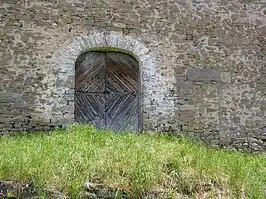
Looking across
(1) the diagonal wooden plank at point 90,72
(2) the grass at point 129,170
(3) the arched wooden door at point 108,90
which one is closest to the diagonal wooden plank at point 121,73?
(3) the arched wooden door at point 108,90

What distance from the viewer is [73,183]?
427cm

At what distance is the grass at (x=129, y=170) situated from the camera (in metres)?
4.42

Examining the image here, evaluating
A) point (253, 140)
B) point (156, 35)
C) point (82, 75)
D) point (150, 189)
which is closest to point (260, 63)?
point (253, 140)

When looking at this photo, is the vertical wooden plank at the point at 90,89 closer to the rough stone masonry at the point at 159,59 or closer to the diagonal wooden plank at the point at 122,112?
the diagonal wooden plank at the point at 122,112

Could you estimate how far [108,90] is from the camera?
29.6ft

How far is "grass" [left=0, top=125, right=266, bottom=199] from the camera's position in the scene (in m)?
4.42

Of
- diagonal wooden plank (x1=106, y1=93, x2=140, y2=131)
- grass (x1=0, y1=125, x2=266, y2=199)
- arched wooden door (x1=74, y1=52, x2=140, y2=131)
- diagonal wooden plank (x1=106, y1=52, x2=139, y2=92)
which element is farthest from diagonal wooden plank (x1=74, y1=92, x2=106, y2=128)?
grass (x1=0, y1=125, x2=266, y2=199)

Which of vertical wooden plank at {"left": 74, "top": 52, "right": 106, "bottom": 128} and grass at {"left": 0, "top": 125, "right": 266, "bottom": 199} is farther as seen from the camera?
vertical wooden plank at {"left": 74, "top": 52, "right": 106, "bottom": 128}

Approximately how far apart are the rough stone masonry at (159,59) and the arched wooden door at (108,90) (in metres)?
0.30

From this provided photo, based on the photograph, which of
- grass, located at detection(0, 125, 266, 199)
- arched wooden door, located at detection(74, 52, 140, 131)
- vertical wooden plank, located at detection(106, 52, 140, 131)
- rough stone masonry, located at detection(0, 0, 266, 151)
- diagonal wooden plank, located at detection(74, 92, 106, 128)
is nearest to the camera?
grass, located at detection(0, 125, 266, 199)

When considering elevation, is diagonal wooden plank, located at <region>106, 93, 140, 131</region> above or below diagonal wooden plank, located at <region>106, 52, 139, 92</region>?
below

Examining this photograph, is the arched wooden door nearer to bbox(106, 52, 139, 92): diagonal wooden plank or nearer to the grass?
bbox(106, 52, 139, 92): diagonal wooden plank

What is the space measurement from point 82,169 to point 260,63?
6.37 metres

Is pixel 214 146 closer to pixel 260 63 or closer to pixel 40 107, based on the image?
pixel 260 63
